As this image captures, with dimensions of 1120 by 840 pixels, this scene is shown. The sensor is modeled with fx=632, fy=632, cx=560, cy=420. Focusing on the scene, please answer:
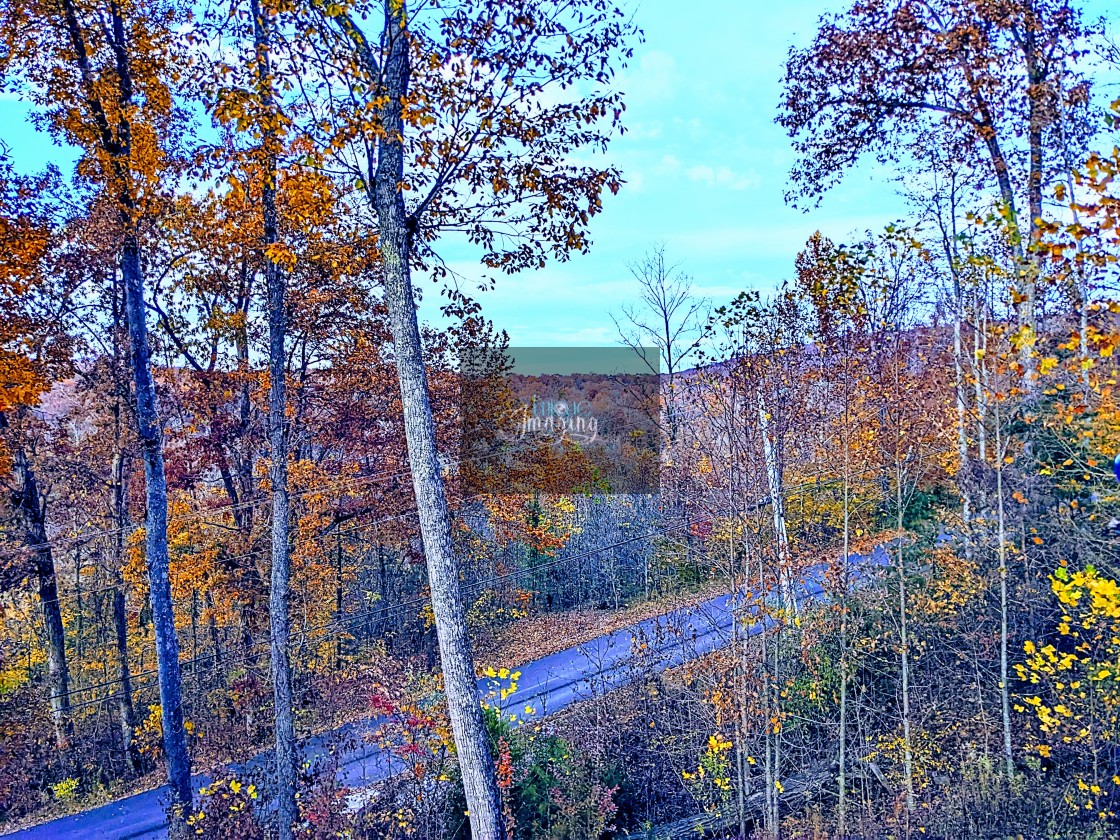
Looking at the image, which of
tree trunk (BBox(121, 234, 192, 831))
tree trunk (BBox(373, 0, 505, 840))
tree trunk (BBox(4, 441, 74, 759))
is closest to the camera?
tree trunk (BBox(373, 0, 505, 840))

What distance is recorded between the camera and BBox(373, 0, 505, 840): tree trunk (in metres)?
5.22

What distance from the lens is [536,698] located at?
11477 millimetres

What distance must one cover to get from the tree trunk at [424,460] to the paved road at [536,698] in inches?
145

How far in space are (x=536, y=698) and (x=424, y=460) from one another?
768 cm

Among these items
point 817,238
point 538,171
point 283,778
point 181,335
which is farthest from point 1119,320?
point 181,335

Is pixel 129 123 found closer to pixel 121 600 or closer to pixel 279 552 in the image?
pixel 279 552

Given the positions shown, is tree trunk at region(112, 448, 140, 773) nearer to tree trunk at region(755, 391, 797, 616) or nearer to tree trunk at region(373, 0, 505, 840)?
tree trunk at region(373, 0, 505, 840)

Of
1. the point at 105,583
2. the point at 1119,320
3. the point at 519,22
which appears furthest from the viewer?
the point at 105,583

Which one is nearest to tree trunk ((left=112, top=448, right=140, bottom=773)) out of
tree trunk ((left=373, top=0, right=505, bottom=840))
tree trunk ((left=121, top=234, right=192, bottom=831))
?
tree trunk ((left=121, top=234, right=192, bottom=831))

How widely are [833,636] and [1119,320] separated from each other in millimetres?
7136

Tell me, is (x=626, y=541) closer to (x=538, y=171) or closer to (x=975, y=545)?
(x=975, y=545)

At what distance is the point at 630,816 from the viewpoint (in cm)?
814

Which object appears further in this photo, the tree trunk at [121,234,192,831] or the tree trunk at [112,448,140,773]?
the tree trunk at [112,448,140,773]

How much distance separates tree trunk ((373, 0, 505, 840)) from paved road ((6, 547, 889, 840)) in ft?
12.1
